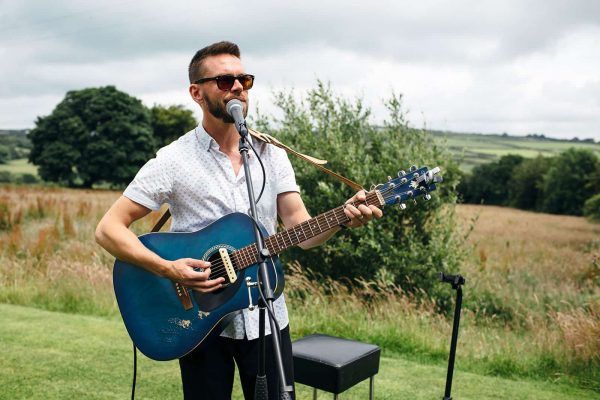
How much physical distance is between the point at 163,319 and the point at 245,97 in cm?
106

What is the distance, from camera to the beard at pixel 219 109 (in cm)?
258

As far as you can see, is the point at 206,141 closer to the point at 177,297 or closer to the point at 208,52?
the point at 208,52

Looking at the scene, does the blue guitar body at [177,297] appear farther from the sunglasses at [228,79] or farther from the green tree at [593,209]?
the green tree at [593,209]

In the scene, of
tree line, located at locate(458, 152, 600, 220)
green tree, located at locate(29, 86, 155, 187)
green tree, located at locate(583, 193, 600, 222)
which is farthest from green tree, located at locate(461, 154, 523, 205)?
green tree, located at locate(29, 86, 155, 187)

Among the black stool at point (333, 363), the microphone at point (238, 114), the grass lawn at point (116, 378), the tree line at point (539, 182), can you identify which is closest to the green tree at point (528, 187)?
the tree line at point (539, 182)

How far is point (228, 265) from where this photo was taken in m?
2.62

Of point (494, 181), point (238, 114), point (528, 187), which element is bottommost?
point (528, 187)

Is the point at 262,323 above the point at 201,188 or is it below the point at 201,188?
below

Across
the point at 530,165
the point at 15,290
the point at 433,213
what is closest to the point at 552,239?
the point at 433,213

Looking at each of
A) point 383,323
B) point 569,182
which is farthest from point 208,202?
point 569,182

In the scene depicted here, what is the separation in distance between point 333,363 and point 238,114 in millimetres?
1820

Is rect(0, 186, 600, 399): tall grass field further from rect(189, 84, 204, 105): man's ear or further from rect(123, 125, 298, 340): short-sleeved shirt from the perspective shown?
rect(189, 84, 204, 105): man's ear

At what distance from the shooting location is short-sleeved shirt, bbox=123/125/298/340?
2602 mm

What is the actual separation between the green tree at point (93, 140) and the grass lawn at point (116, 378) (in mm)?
35826
